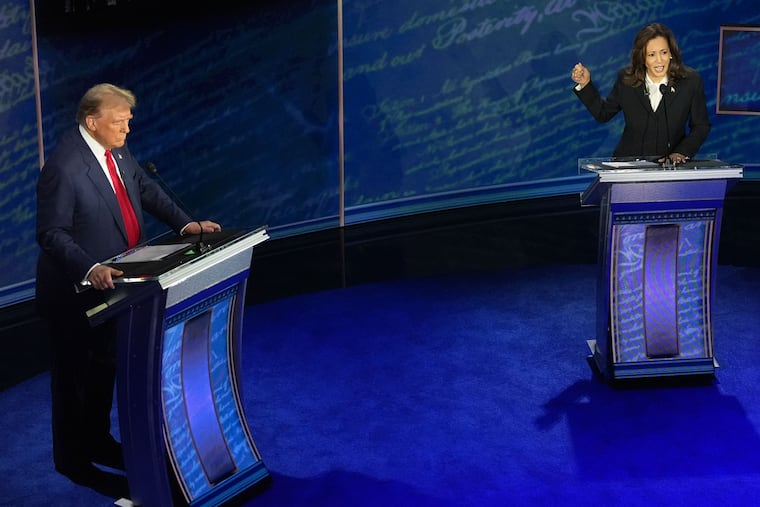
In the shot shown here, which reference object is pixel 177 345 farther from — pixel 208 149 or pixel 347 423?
pixel 208 149

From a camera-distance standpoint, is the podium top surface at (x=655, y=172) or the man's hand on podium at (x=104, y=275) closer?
the man's hand on podium at (x=104, y=275)

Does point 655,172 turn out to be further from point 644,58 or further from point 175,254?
point 175,254

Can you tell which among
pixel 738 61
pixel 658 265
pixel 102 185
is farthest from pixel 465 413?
pixel 738 61

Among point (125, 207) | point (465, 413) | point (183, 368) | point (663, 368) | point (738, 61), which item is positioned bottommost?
point (465, 413)

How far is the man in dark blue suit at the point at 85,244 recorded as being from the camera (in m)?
3.13

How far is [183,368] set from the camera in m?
3.22

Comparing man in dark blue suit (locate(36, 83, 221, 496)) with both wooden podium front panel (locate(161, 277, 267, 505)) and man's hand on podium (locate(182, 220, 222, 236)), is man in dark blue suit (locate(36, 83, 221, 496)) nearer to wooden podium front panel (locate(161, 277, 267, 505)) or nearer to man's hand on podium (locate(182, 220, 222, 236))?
man's hand on podium (locate(182, 220, 222, 236))

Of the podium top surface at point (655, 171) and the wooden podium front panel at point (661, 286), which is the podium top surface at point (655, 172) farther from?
the wooden podium front panel at point (661, 286)

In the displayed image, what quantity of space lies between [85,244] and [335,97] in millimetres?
4228

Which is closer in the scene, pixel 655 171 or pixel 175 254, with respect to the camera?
pixel 175 254

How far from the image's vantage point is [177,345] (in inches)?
124

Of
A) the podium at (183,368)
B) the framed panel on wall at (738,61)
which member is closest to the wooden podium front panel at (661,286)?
the podium at (183,368)

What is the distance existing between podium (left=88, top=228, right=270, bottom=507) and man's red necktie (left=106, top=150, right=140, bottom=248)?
13 centimetres

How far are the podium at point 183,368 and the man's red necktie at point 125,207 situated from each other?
0.42ft
